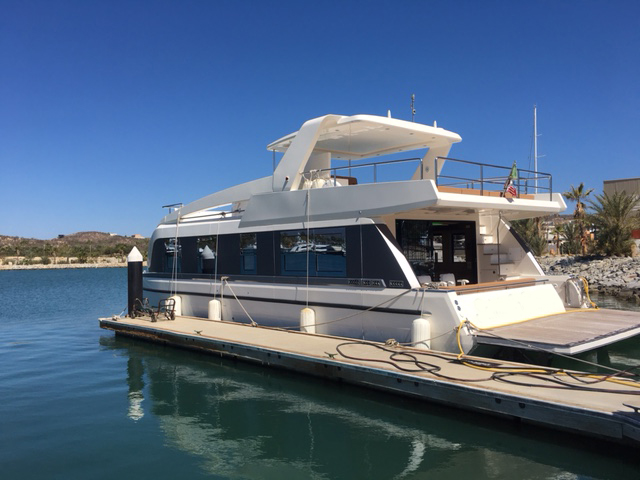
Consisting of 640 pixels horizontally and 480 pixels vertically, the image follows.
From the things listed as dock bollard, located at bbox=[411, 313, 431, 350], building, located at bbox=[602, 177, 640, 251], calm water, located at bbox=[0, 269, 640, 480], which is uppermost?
building, located at bbox=[602, 177, 640, 251]

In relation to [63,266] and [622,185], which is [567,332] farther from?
[63,266]

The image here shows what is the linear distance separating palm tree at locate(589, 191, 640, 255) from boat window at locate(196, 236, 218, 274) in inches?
911

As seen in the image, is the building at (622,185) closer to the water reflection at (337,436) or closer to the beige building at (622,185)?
the beige building at (622,185)

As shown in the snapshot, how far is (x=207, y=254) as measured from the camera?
13445 millimetres

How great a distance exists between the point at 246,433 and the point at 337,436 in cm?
125

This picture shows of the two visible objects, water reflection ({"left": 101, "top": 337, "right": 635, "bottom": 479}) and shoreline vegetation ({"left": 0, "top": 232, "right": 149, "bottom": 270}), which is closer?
water reflection ({"left": 101, "top": 337, "right": 635, "bottom": 479})

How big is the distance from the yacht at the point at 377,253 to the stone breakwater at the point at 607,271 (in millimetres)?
11551

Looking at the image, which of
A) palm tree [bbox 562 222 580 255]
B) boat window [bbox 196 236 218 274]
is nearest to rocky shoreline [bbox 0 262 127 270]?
palm tree [bbox 562 222 580 255]

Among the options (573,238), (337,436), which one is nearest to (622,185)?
(573,238)

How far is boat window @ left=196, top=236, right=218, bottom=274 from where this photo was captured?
1323cm

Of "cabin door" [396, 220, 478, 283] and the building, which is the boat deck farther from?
the building

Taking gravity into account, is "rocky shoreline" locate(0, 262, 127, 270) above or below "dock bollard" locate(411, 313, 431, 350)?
above

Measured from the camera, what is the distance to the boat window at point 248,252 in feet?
39.5

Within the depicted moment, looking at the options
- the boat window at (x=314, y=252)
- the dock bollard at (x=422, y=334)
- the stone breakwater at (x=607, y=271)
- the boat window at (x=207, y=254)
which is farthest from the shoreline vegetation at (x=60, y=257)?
the dock bollard at (x=422, y=334)
